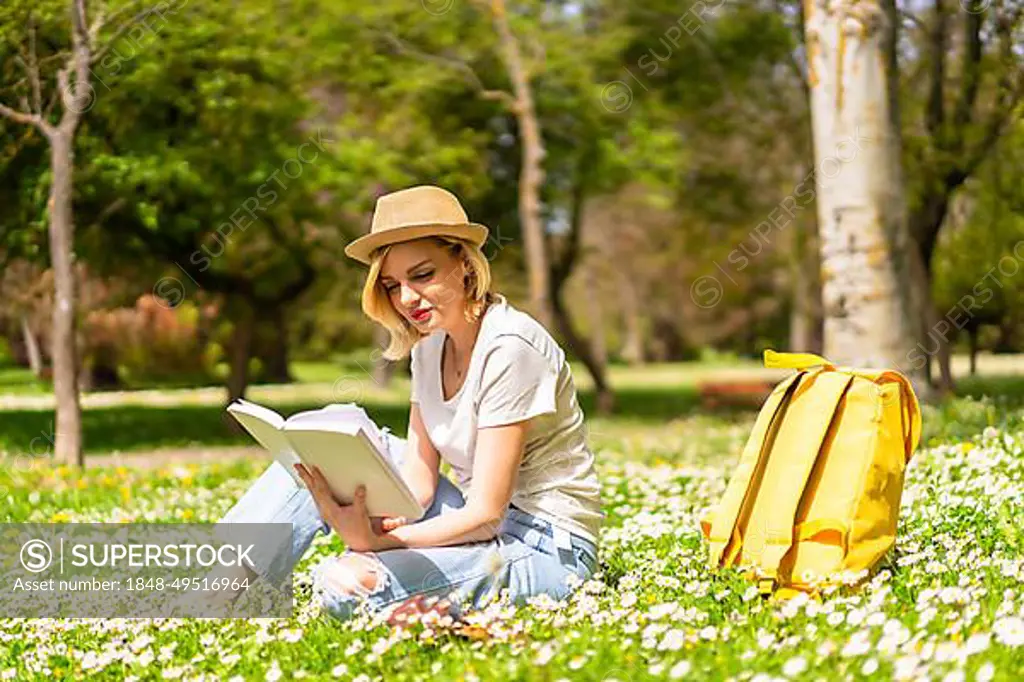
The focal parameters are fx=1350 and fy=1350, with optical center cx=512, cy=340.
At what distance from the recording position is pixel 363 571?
4348 millimetres

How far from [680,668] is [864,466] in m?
1.41

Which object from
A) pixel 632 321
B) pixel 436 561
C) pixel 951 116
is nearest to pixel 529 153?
pixel 951 116

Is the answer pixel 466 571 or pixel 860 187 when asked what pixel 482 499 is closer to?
pixel 466 571

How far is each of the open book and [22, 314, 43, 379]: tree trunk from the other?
1690 centimetres

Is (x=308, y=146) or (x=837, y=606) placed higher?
(x=308, y=146)

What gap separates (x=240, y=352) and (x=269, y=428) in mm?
17761

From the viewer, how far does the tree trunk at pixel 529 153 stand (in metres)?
21.5

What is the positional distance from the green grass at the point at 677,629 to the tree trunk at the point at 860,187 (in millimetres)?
2997

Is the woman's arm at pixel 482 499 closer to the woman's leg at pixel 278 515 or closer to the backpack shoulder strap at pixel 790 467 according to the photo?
the woman's leg at pixel 278 515

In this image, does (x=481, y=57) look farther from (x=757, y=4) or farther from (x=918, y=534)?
(x=918, y=534)

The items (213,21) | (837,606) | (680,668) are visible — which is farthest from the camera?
(213,21)

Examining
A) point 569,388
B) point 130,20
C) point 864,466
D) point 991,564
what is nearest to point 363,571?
point 569,388

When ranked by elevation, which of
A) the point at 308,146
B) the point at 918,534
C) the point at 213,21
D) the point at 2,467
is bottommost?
the point at 2,467

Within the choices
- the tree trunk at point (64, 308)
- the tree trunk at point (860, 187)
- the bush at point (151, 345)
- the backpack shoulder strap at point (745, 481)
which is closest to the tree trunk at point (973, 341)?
the bush at point (151, 345)
